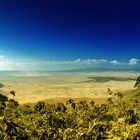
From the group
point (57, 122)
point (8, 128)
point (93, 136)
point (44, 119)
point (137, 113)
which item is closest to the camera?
point (8, 128)

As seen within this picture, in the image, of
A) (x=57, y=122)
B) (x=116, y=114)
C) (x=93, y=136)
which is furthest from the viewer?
(x=116, y=114)

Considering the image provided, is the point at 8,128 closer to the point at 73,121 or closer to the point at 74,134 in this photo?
the point at 74,134

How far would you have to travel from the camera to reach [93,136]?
100 feet

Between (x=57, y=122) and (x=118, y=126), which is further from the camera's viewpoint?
(x=57, y=122)

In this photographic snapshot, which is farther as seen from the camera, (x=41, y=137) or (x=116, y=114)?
(x=116, y=114)

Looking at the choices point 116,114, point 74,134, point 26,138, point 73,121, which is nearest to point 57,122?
point 73,121

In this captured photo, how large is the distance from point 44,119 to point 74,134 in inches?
499

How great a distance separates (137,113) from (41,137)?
24408mm

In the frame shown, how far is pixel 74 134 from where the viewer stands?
2878 cm

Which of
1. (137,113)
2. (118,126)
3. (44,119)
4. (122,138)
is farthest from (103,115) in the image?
(122,138)

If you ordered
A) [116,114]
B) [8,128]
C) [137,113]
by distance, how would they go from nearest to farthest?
[8,128], [137,113], [116,114]

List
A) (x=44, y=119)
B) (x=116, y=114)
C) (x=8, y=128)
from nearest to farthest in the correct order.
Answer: (x=8, y=128) → (x=44, y=119) → (x=116, y=114)

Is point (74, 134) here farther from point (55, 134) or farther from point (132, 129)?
point (132, 129)

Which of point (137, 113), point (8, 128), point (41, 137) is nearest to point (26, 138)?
point (41, 137)
